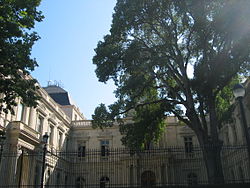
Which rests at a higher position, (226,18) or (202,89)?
(226,18)

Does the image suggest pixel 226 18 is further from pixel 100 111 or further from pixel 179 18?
pixel 100 111

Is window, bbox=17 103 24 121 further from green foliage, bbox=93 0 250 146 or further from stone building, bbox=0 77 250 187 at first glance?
green foliage, bbox=93 0 250 146

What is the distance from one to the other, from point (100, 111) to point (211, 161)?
6.91 meters

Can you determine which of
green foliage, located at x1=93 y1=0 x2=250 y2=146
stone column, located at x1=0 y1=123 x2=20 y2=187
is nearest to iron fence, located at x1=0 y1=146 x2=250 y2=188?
stone column, located at x1=0 y1=123 x2=20 y2=187

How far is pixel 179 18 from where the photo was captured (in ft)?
58.8

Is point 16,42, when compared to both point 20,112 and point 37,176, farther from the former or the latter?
point 37,176

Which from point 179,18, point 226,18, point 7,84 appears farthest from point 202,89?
point 7,84

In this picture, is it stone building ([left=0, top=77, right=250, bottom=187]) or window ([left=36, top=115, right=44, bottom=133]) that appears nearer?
stone building ([left=0, top=77, right=250, bottom=187])

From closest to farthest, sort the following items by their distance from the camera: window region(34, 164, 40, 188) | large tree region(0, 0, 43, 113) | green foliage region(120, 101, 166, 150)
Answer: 1. large tree region(0, 0, 43, 113)
2. green foliage region(120, 101, 166, 150)
3. window region(34, 164, 40, 188)

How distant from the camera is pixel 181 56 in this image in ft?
55.8

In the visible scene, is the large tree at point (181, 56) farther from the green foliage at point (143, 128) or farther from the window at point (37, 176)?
the window at point (37, 176)

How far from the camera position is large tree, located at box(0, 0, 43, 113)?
9633 mm

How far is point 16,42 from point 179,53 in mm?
9932

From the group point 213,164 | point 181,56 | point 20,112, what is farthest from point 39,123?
point 213,164
